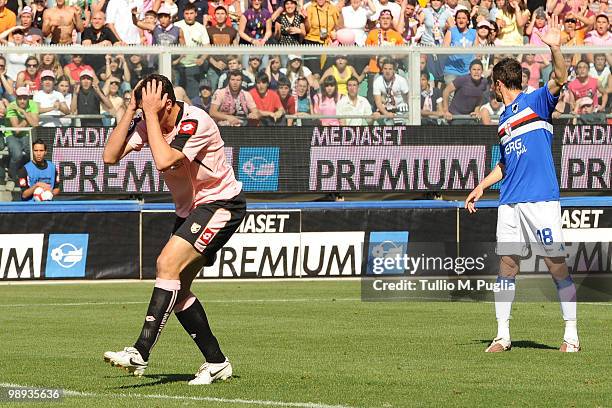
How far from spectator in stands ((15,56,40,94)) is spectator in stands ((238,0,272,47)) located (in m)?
4.68

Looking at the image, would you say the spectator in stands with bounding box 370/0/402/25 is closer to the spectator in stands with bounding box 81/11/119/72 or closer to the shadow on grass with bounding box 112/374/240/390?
the spectator in stands with bounding box 81/11/119/72

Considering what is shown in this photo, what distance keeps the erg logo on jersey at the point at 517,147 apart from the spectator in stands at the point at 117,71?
1150 cm

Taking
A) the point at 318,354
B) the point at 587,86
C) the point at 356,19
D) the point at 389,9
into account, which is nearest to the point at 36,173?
the point at 356,19

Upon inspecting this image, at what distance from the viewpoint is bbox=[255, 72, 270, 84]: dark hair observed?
21734 millimetres

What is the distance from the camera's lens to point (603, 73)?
73.4 ft

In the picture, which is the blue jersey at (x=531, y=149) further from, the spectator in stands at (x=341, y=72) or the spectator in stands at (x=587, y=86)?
the spectator in stands at (x=587, y=86)

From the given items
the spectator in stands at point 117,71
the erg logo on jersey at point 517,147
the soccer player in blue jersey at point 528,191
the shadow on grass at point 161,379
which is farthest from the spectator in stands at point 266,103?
the shadow on grass at point 161,379

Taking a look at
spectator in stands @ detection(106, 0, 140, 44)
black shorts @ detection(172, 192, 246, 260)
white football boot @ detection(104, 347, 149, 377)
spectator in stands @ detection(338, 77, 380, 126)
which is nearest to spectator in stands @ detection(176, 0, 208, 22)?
spectator in stands @ detection(106, 0, 140, 44)

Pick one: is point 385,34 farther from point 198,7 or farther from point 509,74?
point 509,74

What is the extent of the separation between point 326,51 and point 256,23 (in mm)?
3485

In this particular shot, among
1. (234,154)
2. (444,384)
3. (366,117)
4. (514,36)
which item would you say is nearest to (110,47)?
(234,154)

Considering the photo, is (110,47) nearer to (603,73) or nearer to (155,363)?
(603,73)

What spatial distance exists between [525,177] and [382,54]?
37.3 feet

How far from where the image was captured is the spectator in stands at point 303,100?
21.9m
